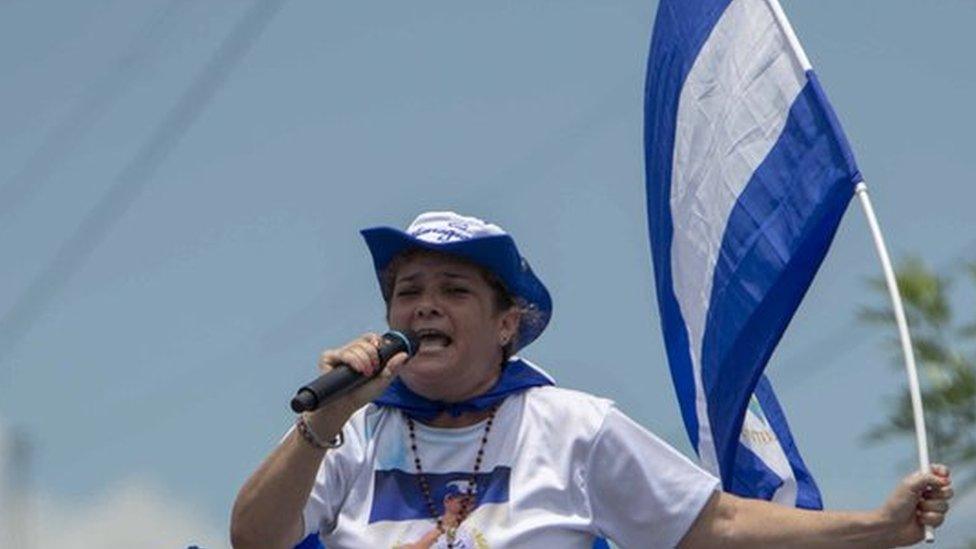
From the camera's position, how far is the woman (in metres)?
7.18

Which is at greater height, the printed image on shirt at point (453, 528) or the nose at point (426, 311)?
the nose at point (426, 311)

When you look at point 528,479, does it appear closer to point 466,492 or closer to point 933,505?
point 466,492

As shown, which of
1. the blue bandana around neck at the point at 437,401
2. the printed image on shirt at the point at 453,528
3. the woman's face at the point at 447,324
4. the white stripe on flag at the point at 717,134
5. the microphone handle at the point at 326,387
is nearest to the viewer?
the microphone handle at the point at 326,387

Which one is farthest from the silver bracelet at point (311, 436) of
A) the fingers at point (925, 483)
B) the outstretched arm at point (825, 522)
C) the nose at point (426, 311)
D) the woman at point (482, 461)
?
the fingers at point (925, 483)

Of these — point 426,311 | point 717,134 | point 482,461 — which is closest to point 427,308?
point 426,311

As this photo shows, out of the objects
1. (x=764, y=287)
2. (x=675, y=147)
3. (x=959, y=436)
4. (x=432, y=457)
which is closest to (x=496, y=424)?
(x=432, y=457)

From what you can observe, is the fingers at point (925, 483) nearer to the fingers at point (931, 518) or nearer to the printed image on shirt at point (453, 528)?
the fingers at point (931, 518)

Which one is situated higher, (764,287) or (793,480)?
(764,287)

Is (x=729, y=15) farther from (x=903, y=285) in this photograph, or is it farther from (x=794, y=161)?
(x=903, y=285)

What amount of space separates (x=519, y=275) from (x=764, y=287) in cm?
78

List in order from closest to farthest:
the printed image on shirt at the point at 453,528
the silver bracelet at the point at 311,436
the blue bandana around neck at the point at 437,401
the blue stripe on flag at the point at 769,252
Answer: the silver bracelet at the point at 311,436 → the printed image on shirt at the point at 453,528 → the blue bandana around neck at the point at 437,401 → the blue stripe on flag at the point at 769,252

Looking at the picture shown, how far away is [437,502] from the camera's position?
7.22 m

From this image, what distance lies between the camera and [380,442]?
7.38m

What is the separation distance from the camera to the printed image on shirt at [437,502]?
715 cm
